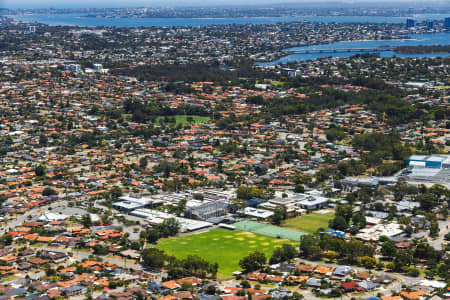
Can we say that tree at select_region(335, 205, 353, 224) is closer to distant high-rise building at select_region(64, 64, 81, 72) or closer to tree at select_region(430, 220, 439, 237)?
tree at select_region(430, 220, 439, 237)

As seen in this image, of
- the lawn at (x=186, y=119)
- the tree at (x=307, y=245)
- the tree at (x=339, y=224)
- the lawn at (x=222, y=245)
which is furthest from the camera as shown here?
the lawn at (x=186, y=119)

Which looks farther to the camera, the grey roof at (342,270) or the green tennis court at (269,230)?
the green tennis court at (269,230)

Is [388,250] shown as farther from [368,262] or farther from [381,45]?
[381,45]

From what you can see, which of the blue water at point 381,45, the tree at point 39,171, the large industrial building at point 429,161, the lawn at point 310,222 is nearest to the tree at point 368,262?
the lawn at point 310,222

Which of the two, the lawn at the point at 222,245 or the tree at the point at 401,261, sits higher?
the tree at the point at 401,261

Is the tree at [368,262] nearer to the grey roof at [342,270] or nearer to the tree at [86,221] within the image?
the grey roof at [342,270]

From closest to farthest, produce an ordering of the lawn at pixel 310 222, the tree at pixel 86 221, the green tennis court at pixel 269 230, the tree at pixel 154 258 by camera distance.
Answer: the tree at pixel 154 258 → the green tennis court at pixel 269 230 → the tree at pixel 86 221 → the lawn at pixel 310 222

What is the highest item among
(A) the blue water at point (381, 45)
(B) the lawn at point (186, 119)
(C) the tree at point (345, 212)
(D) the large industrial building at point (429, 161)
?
(A) the blue water at point (381, 45)
